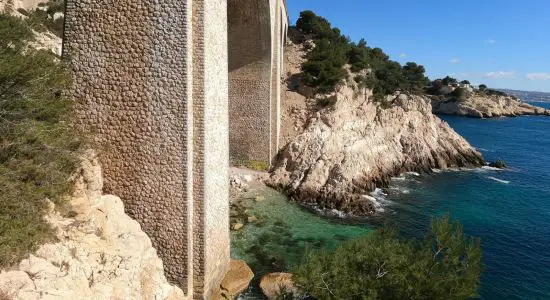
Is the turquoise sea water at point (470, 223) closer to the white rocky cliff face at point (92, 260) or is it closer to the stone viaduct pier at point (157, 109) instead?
the stone viaduct pier at point (157, 109)

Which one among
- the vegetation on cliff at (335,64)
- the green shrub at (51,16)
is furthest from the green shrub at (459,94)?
the green shrub at (51,16)

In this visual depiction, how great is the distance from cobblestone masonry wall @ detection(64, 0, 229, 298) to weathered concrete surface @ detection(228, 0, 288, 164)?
10.2 m

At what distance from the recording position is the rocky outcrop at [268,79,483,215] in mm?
17594

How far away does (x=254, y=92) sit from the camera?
18.9 meters

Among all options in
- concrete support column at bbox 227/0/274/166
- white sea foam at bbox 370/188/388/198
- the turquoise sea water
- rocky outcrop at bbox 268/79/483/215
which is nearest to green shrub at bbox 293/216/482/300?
the turquoise sea water

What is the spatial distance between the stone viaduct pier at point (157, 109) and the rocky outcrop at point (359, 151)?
9675 millimetres

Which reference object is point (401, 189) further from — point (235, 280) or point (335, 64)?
point (235, 280)

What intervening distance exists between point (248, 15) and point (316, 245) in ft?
33.8

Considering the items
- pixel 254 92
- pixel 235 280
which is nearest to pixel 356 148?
pixel 254 92

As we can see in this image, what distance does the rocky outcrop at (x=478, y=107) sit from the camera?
64812 millimetres

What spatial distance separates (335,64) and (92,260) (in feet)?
67.8

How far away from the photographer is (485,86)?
77438 mm

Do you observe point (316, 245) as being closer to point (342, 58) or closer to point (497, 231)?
point (497, 231)

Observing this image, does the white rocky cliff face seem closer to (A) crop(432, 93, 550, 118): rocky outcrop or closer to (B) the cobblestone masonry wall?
(B) the cobblestone masonry wall
